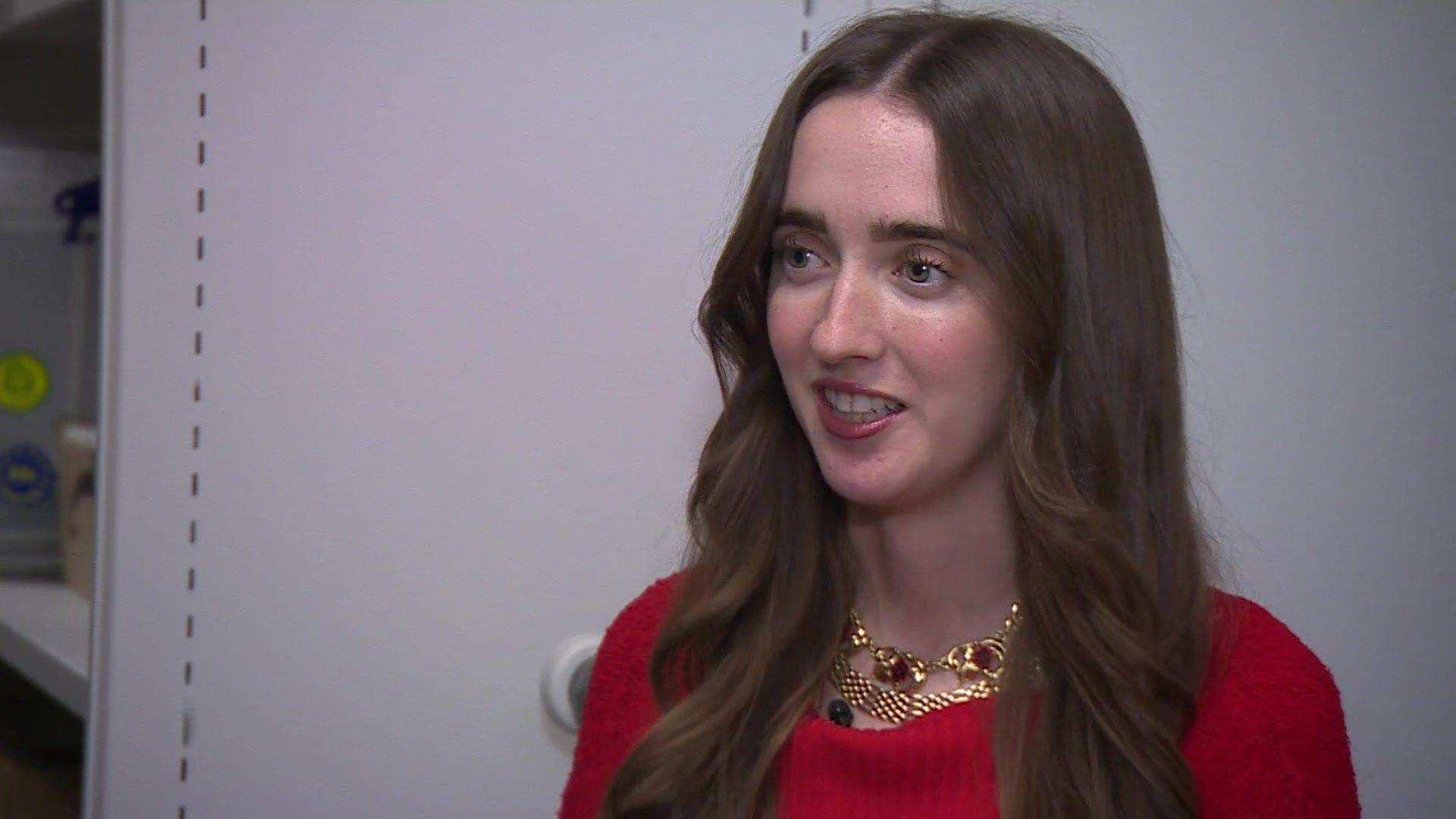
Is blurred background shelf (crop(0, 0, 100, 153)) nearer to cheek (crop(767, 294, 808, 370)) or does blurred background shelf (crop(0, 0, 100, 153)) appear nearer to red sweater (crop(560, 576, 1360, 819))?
cheek (crop(767, 294, 808, 370))

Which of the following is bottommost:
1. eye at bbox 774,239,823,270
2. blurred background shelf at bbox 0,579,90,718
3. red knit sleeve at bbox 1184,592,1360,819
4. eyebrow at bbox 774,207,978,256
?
blurred background shelf at bbox 0,579,90,718

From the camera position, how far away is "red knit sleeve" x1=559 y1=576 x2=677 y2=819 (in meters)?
0.96

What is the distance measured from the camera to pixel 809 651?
0.92m

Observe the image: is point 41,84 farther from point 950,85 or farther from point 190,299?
point 950,85

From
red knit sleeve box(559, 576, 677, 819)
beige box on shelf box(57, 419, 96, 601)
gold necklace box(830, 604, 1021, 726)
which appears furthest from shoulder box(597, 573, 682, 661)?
beige box on shelf box(57, 419, 96, 601)

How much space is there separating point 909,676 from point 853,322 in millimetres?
236

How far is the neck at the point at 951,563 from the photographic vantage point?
0.87 metres

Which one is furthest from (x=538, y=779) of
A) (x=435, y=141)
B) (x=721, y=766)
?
(x=435, y=141)

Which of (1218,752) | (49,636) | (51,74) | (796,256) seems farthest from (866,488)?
(51,74)

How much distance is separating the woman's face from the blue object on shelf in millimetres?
765

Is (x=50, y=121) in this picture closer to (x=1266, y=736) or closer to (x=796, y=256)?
(x=796, y=256)

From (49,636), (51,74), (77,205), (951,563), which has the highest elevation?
(51,74)

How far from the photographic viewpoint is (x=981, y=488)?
34.2 inches

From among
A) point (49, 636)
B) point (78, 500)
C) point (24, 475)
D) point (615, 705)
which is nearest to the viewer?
point (615, 705)
